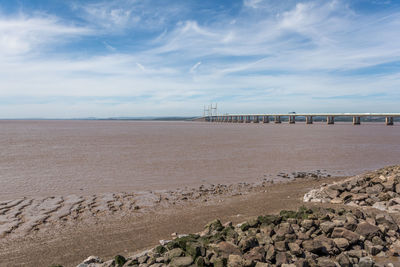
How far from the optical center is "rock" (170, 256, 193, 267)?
5761mm

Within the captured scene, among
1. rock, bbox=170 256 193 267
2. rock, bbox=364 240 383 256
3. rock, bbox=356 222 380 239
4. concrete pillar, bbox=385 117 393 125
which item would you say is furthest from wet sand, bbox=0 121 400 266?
concrete pillar, bbox=385 117 393 125

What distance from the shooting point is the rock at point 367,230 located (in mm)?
7259

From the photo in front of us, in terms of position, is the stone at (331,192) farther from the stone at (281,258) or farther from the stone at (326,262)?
the stone at (281,258)

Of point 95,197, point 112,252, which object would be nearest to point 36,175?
point 95,197

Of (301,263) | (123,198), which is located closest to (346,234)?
(301,263)

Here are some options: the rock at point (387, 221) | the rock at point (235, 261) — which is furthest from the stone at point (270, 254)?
the rock at point (387, 221)

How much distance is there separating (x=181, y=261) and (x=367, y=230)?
4.81 metres

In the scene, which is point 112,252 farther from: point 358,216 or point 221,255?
point 358,216

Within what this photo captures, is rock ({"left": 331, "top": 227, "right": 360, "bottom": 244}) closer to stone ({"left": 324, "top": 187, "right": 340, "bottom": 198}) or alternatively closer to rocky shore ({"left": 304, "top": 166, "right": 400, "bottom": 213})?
rocky shore ({"left": 304, "top": 166, "right": 400, "bottom": 213})

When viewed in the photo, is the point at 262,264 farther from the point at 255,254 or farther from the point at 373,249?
the point at 373,249

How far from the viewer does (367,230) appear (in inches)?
288

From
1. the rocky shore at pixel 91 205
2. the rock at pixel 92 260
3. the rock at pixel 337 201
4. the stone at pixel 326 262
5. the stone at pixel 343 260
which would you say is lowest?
the rocky shore at pixel 91 205

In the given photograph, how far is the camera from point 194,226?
957cm

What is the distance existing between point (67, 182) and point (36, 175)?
11.2 feet
